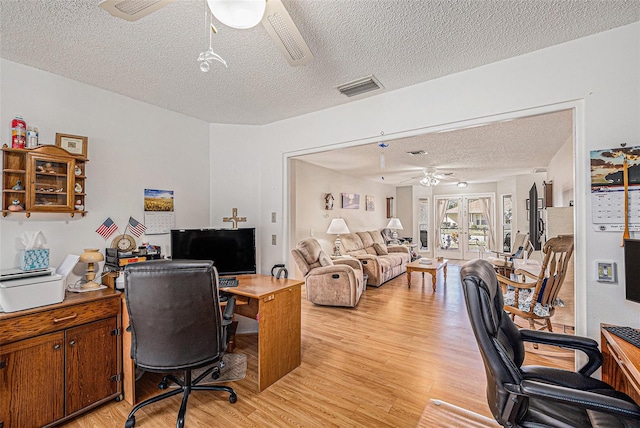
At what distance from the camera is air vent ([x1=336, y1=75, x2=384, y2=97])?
246 centimetres

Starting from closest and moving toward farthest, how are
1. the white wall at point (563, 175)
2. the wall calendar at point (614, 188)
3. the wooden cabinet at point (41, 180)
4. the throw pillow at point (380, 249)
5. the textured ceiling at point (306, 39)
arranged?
the textured ceiling at point (306, 39) → the wall calendar at point (614, 188) → the wooden cabinet at point (41, 180) → the white wall at point (563, 175) → the throw pillow at point (380, 249)

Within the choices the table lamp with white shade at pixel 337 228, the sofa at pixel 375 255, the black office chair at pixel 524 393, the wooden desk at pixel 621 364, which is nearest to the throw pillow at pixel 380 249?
the sofa at pixel 375 255

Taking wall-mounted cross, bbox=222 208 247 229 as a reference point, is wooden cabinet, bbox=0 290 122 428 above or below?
below

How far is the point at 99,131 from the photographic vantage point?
2607 mm

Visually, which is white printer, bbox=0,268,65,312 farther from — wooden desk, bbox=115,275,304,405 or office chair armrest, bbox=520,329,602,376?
office chair armrest, bbox=520,329,602,376

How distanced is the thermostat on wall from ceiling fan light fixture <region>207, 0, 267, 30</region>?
245 centimetres

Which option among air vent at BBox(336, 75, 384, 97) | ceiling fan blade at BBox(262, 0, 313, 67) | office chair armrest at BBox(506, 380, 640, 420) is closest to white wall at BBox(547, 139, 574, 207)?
air vent at BBox(336, 75, 384, 97)

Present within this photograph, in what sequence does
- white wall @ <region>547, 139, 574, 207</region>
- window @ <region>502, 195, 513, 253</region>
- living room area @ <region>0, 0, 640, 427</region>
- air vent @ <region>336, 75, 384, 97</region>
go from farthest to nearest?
window @ <region>502, 195, 513, 253</region>
white wall @ <region>547, 139, 574, 207</region>
air vent @ <region>336, 75, 384, 97</region>
living room area @ <region>0, 0, 640, 427</region>

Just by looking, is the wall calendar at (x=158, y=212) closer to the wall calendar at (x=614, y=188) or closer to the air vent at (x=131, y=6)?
the air vent at (x=131, y=6)

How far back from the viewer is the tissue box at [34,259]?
2.05m

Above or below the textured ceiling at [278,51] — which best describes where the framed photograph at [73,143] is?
below

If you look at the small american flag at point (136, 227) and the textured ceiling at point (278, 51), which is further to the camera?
the small american flag at point (136, 227)

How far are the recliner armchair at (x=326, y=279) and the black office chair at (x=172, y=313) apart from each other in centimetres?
237

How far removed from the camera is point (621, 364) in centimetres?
135
